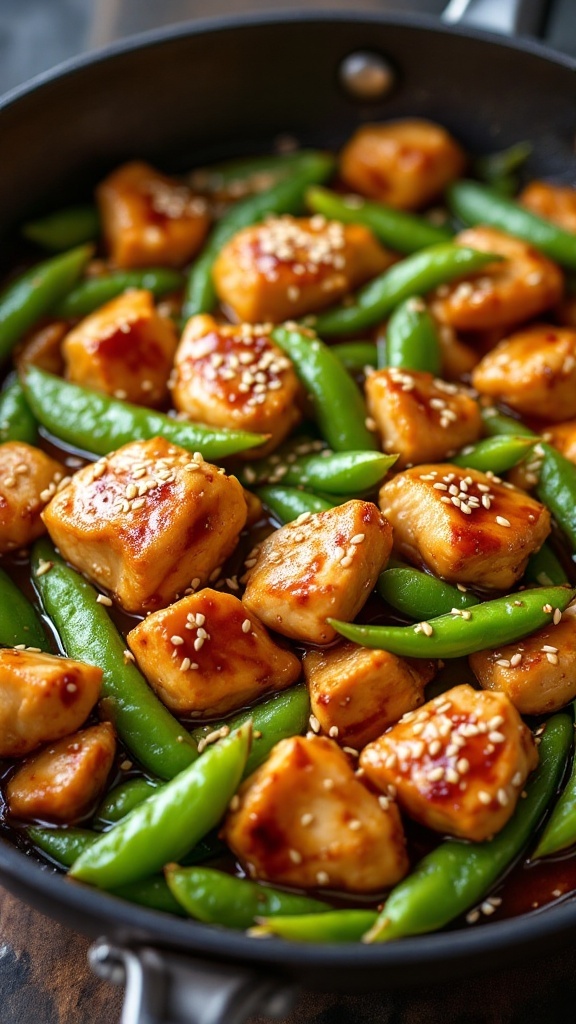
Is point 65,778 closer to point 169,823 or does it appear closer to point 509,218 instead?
point 169,823

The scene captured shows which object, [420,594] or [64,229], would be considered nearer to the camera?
[420,594]

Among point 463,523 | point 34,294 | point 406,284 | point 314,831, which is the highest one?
point 34,294

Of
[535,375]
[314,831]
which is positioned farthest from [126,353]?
[314,831]

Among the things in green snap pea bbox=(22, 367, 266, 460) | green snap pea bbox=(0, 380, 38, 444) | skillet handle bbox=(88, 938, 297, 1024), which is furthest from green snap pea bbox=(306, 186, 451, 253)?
skillet handle bbox=(88, 938, 297, 1024)

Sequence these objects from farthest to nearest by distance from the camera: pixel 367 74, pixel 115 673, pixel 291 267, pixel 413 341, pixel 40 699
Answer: pixel 367 74, pixel 291 267, pixel 413 341, pixel 115 673, pixel 40 699

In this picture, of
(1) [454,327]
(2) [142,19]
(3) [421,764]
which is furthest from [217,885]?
(2) [142,19]

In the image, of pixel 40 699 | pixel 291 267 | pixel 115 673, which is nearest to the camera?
pixel 40 699

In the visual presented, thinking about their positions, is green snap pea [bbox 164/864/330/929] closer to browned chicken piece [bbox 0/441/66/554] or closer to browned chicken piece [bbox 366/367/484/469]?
browned chicken piece [bbox 0/441/66/554]

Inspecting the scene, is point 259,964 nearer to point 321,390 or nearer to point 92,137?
point 321,390
